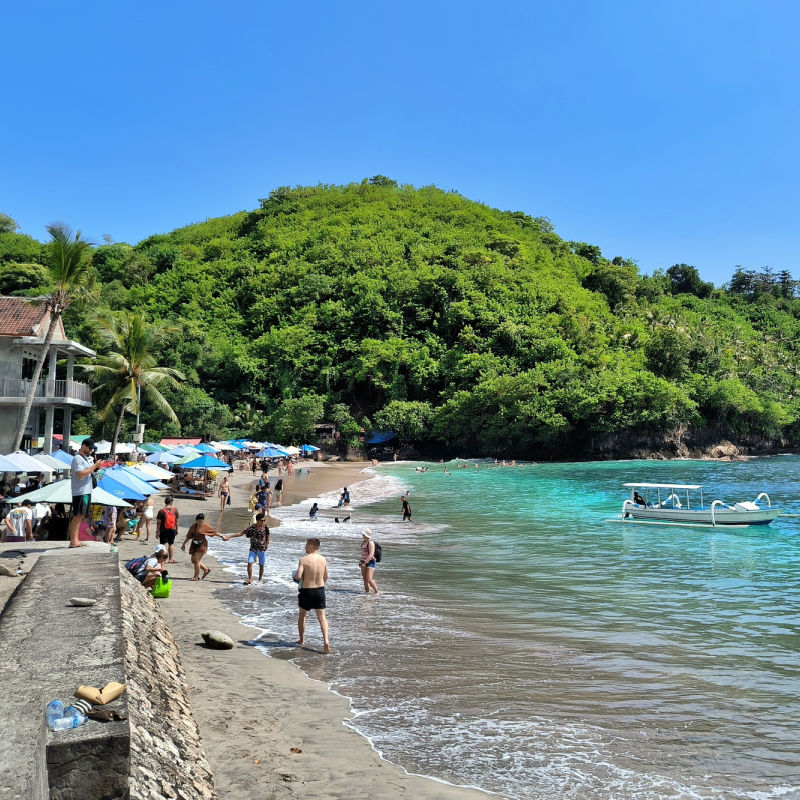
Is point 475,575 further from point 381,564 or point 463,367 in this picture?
point 463,367

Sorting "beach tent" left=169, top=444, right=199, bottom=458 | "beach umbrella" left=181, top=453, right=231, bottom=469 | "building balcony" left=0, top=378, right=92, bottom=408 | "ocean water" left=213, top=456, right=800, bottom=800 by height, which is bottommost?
"ocean water" left=213, top=456, right=800, bottom=800

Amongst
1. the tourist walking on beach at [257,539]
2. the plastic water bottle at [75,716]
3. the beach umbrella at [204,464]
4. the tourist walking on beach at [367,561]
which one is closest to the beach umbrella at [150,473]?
the beach umbrella at [204,464]

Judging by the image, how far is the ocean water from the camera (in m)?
6.48

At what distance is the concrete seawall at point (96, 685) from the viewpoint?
416 cm

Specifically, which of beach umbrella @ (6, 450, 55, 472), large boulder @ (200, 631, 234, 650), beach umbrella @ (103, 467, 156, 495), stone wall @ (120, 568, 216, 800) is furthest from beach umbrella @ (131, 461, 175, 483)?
stone wall @ (120, 568, 216, 800)

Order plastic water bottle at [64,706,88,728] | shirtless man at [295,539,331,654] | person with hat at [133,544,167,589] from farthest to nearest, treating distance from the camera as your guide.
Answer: person with hat at [133,544,167,589]
shirtless man at [295,539,331,654]
plastic water bottle at [64,706,88,728]

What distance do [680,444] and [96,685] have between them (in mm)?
83969

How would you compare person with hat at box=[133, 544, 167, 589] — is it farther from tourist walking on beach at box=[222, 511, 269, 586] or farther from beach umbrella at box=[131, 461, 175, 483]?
beach umbrella at box=[131, 461, 175, 483]

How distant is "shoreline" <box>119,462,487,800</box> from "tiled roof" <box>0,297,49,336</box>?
2323cm

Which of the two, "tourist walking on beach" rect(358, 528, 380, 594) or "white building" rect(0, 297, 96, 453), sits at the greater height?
"white building" rect(0, 297, 96, 453)

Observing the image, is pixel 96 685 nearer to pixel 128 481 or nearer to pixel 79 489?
pixel 79 489

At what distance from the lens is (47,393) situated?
30656mm

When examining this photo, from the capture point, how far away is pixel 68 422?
116 feet

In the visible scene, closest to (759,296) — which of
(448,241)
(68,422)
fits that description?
(448,241)
